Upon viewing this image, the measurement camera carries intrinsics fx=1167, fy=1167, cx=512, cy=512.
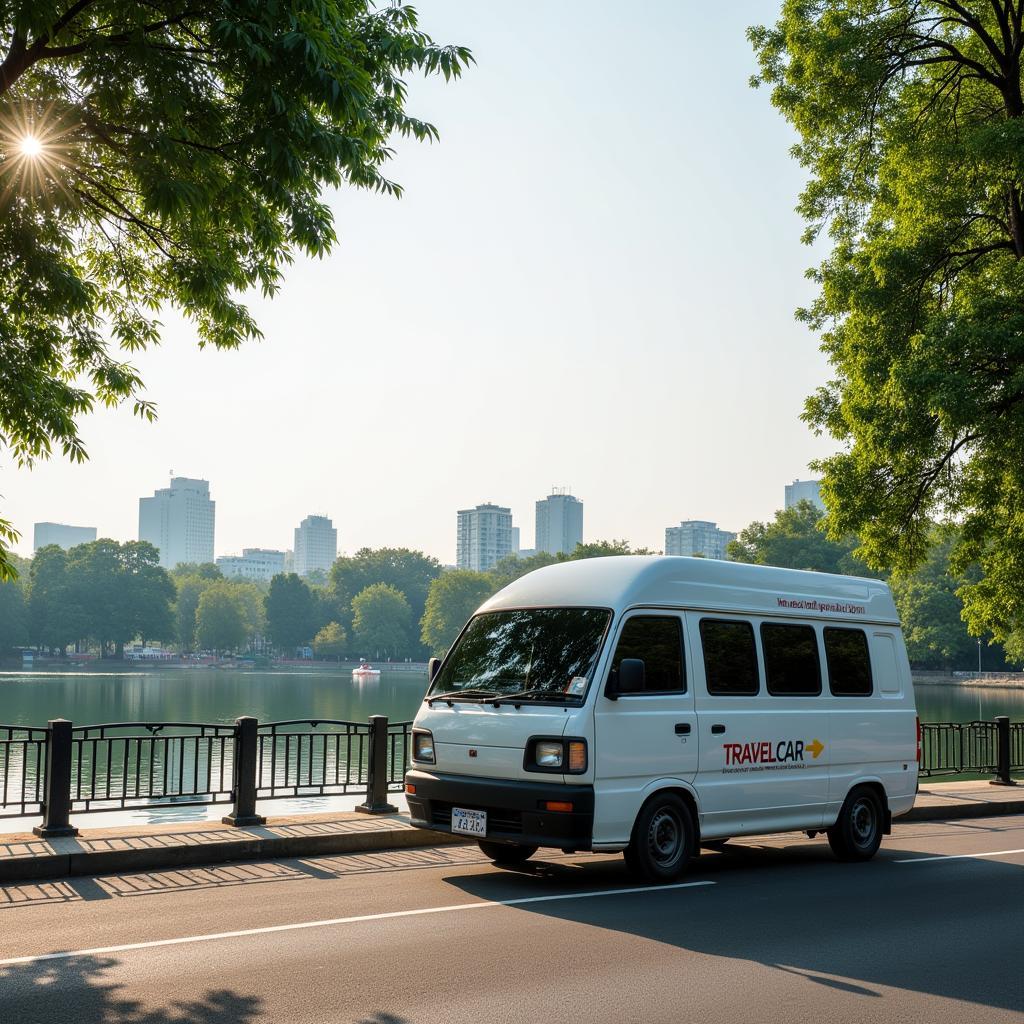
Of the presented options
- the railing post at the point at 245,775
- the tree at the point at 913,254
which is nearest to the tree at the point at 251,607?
the tree at the point at 913,254

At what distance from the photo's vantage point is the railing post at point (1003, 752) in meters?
19.9

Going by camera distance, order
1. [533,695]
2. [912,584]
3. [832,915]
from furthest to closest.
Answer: [912,584] → [533,695] → [832,915]

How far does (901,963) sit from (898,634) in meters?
6.38

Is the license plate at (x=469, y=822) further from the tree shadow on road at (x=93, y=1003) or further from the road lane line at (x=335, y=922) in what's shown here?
the tree shadow on road at (x=93, y=1003)

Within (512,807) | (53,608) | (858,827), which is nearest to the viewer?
(512,807)

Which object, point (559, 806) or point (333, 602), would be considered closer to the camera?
point (559, 806)

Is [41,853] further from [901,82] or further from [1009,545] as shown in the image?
[901,82]

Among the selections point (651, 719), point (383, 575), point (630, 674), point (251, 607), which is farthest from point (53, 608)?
point (630, 674)

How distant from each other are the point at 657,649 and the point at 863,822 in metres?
3.67

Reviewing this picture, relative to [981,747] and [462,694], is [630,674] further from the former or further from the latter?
[981,747]

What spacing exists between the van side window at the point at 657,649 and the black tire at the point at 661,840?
939 millimetres

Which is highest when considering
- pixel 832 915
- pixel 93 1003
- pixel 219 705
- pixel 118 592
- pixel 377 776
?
pixel 118 592

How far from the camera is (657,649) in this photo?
998 cm

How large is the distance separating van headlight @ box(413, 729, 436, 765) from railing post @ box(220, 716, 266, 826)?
2345 mm
